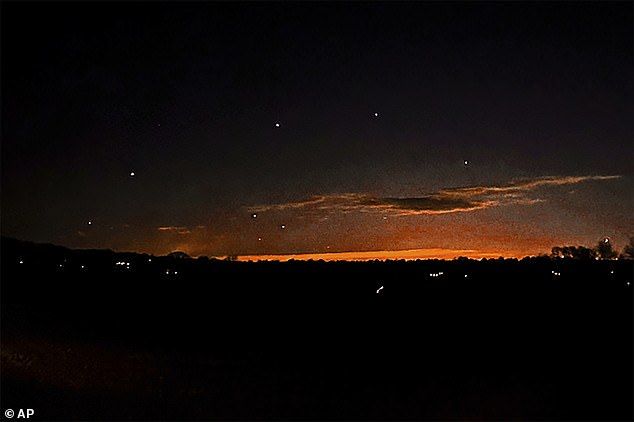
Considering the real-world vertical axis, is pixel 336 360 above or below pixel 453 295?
below

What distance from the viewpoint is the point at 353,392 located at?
8.95 meters

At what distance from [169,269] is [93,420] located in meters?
12.2

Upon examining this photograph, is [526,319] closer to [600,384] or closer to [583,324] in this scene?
[583,324]

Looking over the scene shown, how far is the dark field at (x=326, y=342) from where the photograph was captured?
844 cm

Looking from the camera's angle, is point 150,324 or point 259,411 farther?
point 150,324

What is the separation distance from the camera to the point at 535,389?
28.0 ft

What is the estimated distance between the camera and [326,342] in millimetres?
12078

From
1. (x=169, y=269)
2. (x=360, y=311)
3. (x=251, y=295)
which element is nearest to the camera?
(x=360, y=311)

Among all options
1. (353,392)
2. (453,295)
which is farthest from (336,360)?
(453,295)

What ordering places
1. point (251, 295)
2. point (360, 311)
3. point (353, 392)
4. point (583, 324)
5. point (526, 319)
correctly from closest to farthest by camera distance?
point (353, 392) < point (583, 324) < point (526, 319) < point (360, 311) < point (251, 295)

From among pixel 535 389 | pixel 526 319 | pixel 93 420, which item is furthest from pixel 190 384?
pixel 526 319

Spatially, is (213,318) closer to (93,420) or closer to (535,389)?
(93,420)

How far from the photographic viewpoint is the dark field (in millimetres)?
8438

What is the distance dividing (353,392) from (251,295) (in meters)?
8.11
